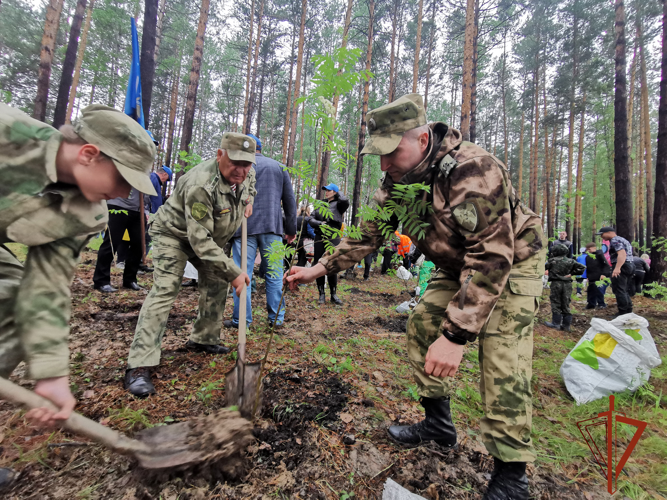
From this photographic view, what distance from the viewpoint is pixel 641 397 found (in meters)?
3.01

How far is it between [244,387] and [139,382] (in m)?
0.94

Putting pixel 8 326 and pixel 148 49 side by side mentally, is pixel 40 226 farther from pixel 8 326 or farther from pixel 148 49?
pixel 148 49

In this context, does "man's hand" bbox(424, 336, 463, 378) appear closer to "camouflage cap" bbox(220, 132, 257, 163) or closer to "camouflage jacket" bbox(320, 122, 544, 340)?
"camouflage jacket" bbox(320, 122, 544, 340)

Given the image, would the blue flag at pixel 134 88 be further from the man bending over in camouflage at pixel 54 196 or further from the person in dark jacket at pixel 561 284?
the person in dark jacket at pixel 561 284

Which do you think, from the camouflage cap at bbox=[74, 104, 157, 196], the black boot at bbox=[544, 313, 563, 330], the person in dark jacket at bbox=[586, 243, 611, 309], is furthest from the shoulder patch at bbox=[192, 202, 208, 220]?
the person in dark jacket at bbox=[586, 243, 611, 309]

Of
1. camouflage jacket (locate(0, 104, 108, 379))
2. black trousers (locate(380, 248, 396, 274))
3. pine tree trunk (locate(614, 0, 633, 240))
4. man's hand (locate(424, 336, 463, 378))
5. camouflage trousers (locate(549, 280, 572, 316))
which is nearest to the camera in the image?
camouflage jacket (locate(0, 104, 108, 379))

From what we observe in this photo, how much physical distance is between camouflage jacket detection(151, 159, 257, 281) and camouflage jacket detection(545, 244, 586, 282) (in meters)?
6.25

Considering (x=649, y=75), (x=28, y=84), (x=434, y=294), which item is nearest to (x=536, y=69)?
(x=649, y=75)

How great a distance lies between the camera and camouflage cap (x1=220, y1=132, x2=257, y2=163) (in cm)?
256

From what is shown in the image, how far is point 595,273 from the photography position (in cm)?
783

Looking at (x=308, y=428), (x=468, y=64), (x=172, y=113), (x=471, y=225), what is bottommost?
(x=308, y=428)

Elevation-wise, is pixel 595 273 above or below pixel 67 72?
below

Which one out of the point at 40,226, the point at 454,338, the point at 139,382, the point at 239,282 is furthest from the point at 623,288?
the point at 40,226

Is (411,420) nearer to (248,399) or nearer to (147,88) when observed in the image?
(248,399)
